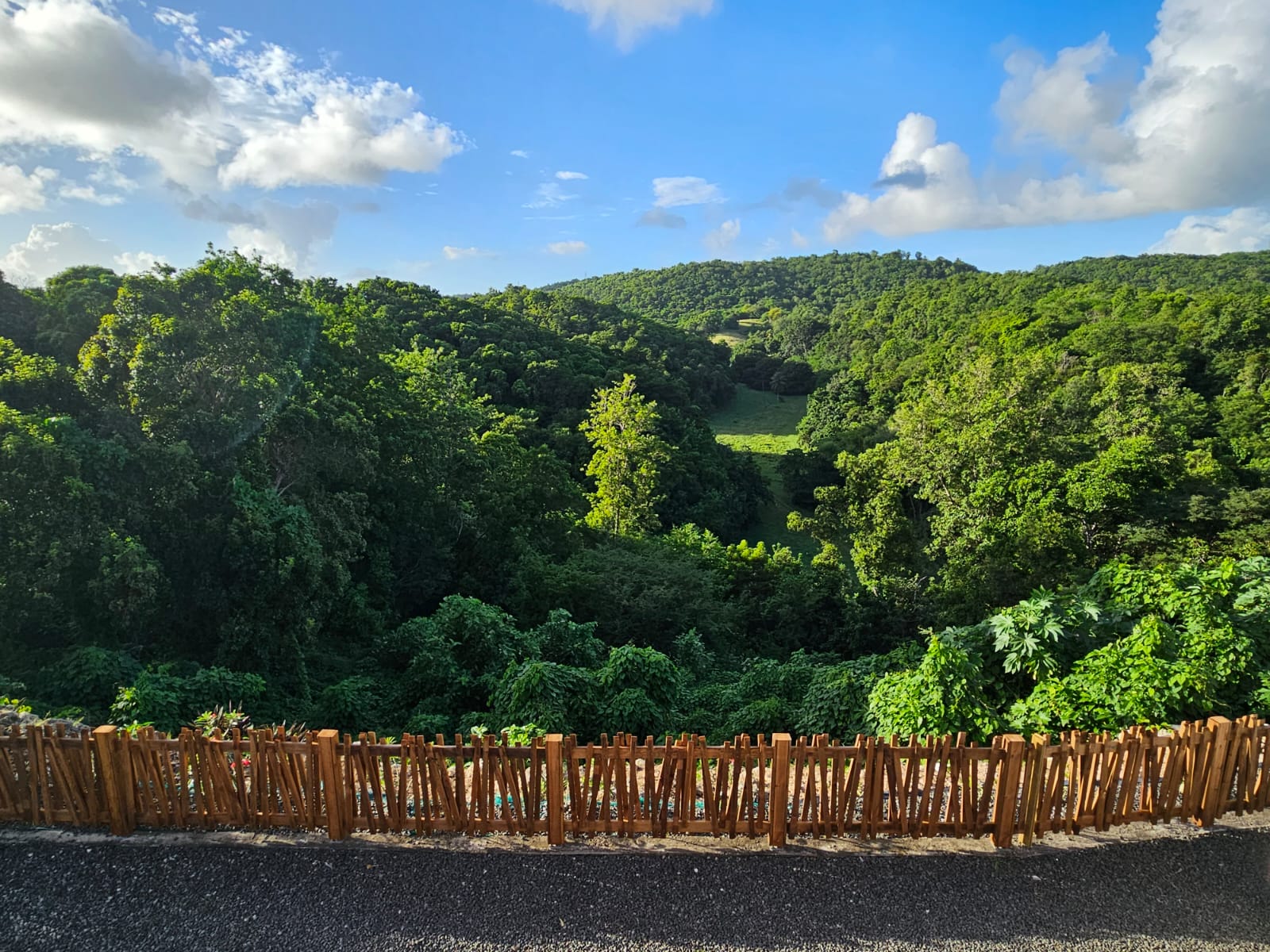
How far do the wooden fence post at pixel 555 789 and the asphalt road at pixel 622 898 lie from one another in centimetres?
17

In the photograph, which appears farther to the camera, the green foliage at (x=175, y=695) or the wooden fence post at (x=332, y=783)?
the green foliage at (x=175, y=695)

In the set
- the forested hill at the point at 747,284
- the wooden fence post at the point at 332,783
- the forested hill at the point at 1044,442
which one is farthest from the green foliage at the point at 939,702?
the forested hill at the point at 747,284

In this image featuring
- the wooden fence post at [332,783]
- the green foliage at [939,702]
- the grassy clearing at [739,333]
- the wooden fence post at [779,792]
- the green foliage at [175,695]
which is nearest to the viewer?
the wooden fence post at [779,792]

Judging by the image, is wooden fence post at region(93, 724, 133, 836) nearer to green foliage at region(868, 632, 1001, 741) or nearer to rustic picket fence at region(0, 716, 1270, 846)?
rustic picket fence at region(0, 716, 1270, 846)

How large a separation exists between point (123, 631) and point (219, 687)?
3087 millimetres

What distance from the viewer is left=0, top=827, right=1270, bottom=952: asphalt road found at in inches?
178

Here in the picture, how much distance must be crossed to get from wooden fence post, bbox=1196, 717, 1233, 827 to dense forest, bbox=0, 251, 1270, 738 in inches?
31.0

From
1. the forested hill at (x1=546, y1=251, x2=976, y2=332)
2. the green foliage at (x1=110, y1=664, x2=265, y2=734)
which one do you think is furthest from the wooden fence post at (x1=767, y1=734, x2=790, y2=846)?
the forested hill at (x1=546, y1=251, x2=976, y2=332)

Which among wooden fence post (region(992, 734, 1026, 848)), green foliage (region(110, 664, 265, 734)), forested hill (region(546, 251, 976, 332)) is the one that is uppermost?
forested hill (region(546, 251, 976, 332))

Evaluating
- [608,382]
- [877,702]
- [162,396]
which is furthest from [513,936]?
[608,382]

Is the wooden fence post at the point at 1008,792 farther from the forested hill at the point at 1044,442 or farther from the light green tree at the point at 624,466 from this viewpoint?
the light green tree at the point at 624,466

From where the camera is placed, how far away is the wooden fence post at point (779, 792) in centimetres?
512

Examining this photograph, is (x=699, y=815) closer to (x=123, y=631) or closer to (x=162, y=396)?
(x=123, y=631)

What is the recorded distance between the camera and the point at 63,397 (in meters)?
11.8
